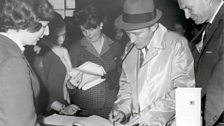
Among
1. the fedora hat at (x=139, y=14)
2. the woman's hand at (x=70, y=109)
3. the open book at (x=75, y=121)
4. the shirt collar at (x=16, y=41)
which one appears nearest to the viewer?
the shirt collar at (x=16, y=41)

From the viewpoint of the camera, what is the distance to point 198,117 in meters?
0.76

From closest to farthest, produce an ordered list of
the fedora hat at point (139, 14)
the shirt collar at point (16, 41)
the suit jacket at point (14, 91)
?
the suit jacket at point (14, 91)
the shirt collar at point (16, 41)
the fedora hat at point (139, 14)

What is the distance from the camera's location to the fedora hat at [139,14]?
106 centimetres

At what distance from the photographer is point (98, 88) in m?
1.33

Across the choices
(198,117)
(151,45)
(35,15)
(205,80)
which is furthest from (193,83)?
(35,15)

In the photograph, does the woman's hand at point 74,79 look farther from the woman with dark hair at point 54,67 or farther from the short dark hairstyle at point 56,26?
the short dark hairstyle at point 56,26

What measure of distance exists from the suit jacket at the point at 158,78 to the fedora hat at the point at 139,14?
6 centimetres

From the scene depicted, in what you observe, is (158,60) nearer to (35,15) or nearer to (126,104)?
(126,104)

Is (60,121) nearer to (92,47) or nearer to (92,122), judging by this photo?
(92,122)

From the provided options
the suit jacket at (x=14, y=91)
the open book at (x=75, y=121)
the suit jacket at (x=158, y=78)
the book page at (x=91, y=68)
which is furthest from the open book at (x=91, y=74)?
the suit jacket at (x=14, y=91)

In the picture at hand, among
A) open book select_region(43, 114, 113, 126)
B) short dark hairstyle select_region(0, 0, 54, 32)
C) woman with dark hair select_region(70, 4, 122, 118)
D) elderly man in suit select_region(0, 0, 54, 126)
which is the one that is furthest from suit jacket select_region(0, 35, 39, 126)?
woman with dark hair select_region(70, 4, 122, 118)

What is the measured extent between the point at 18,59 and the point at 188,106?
0.42m

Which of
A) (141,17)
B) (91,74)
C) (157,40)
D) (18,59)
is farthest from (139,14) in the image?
(18,59)

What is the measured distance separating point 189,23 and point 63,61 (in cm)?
55
